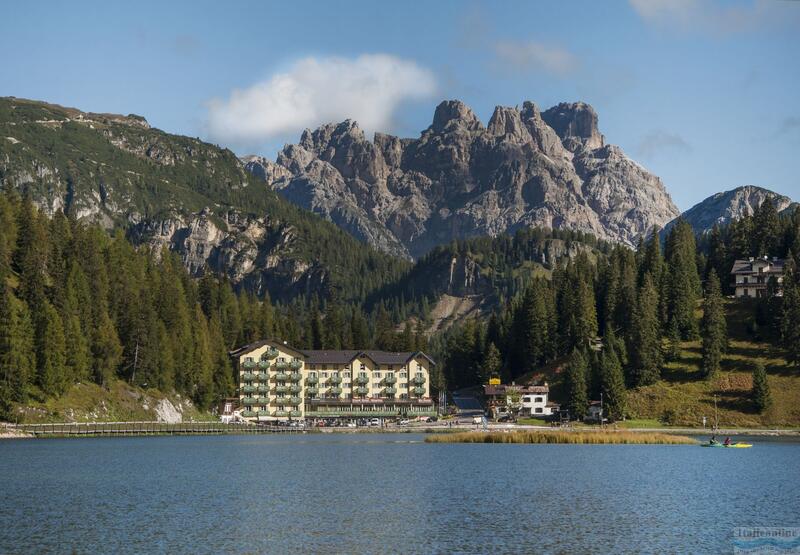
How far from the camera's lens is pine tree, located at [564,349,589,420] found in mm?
183125

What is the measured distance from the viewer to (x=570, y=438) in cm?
14875

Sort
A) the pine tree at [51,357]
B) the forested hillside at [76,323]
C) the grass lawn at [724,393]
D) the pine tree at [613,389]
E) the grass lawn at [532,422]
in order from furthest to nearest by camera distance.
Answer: the grass lawn at [532,422], the pine tree at [613,389], the grass lawn at [724,393], the pine tree at [51,357], the forested hillside at [76,323]

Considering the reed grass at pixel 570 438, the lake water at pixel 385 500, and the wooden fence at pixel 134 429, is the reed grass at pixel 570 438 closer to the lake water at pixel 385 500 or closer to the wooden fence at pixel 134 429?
the lake water at pixel 385 500

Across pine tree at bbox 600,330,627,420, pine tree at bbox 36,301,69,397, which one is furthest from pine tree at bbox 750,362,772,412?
pine tree at bbox 36,301,69,397

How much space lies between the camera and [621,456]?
12150 centimetres

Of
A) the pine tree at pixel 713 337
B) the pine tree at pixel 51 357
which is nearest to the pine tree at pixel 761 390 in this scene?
the pine tree at pixel 713 337

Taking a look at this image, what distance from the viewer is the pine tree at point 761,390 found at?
553ft

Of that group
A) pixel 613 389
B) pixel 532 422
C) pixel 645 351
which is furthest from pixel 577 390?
pixel 645 351

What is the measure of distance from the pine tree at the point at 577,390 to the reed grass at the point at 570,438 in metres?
25.9

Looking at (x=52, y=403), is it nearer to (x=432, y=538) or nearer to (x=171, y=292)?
(x=171, y=292)

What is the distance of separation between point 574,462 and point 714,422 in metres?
69.8

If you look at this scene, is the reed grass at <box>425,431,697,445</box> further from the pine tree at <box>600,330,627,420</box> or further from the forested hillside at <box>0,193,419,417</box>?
the forested hillside at <box>0,193,419,417</box>

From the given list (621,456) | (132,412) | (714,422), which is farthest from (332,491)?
(714,422)

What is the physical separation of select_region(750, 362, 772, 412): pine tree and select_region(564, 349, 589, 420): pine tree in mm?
30915
